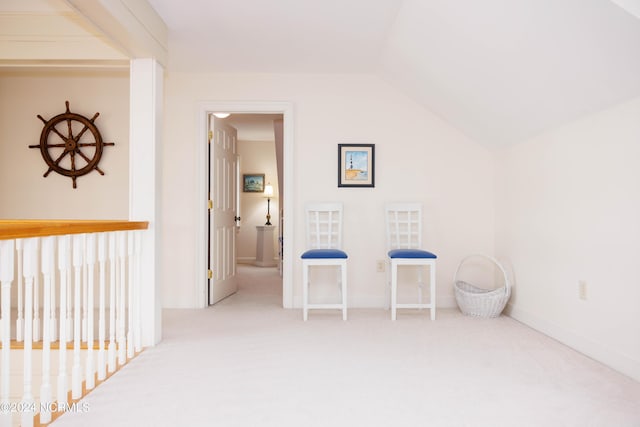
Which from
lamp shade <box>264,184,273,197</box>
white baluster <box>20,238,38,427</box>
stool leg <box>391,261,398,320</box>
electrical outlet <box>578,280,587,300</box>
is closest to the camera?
white baluster <box>20,238,38,427</box>

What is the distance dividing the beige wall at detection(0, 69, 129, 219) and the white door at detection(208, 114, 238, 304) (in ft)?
2.68

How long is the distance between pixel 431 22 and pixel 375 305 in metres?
2.48

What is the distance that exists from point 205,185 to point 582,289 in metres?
3.20

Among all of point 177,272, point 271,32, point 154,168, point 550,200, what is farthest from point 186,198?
point 550,200

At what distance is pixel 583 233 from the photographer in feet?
8.98

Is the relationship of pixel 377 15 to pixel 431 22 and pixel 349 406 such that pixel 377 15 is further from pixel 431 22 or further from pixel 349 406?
pixel 349 406

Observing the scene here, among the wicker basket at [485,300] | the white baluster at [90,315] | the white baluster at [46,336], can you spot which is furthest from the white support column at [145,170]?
the wicker basket at [485,300]

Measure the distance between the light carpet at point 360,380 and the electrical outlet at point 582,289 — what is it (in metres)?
0.35

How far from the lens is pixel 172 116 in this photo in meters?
4.20

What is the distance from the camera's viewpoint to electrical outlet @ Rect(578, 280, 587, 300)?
2711 millimetres

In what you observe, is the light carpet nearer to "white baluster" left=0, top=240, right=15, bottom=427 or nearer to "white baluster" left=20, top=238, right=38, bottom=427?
"white baluster" left=20, top=238, right=38, bottom=427

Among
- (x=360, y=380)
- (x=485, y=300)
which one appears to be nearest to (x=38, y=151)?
(x=360, y=380)

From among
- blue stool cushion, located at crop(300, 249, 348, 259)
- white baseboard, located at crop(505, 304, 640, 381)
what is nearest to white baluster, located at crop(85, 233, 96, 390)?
blue stool cushion, located at crop(300, 249, 348, 259)

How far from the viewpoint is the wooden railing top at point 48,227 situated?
1.52 m
